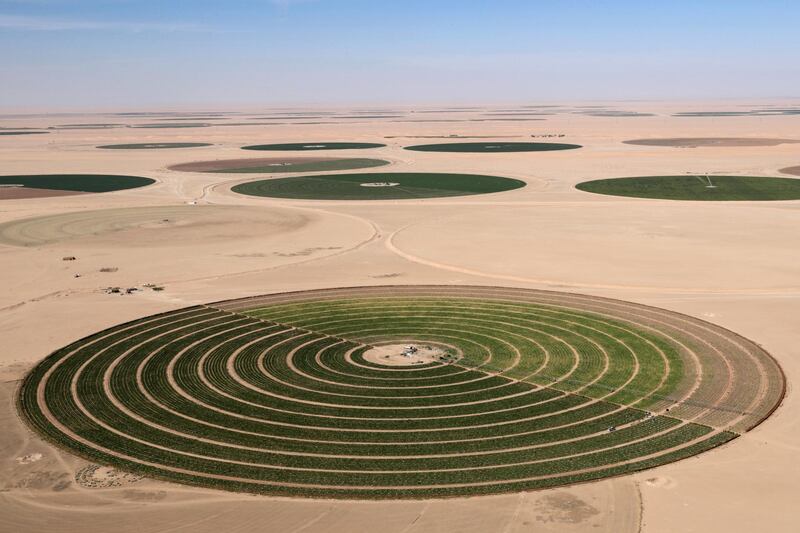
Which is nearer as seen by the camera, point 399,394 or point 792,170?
point 399,394

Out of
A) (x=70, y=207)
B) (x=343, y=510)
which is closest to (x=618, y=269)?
(x=343, y=510)

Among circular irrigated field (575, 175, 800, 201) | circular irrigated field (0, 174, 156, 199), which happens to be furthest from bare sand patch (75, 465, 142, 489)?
circular irrigated field (0, 174, 156, 199)

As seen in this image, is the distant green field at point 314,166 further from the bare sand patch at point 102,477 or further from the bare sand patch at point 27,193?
the bare sand patch at point 102,477

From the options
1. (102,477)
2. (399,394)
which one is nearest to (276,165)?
(399,394)

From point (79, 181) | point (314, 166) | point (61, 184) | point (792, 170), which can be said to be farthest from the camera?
point (314, 166)

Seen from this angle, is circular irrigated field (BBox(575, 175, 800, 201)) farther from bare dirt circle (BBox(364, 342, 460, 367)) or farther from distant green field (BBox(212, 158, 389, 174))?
bare dirt circle (BBox(364, 342, 460, 367))

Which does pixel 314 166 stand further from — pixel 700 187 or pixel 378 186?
pixel 700 187
